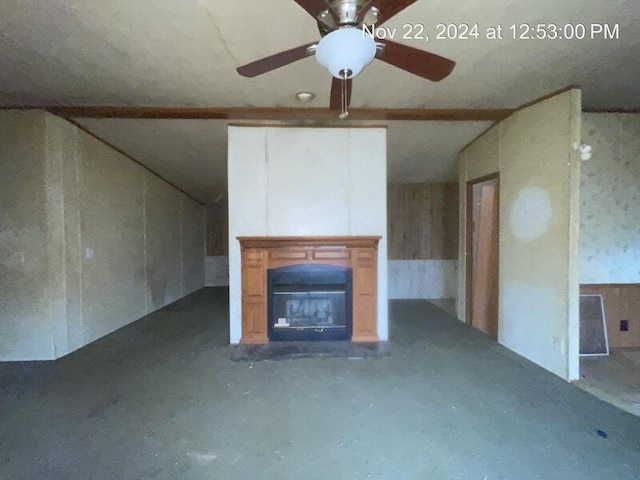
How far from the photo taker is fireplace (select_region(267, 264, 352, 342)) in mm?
4160

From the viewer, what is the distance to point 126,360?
3.73m

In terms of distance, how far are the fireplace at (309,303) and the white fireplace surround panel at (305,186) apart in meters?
0.39

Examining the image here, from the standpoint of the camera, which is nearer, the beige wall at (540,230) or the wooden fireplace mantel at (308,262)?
the beige wall at (540,230)

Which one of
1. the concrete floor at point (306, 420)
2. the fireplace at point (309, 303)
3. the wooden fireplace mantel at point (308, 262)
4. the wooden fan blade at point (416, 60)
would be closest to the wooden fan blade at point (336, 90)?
the wooden fan blade at point (416, 60)

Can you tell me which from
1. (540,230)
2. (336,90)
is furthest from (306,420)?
(540,230)

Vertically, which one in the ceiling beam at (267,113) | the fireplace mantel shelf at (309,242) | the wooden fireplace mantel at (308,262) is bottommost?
the wooden fireplace mantel at (308,262)

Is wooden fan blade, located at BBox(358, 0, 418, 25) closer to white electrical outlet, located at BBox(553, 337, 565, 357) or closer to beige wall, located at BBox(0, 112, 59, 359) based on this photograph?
white electrical outlet, located at BBox(553, 337, 565, 357)

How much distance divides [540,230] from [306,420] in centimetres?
269

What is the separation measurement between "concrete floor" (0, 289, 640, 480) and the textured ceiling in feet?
8.28

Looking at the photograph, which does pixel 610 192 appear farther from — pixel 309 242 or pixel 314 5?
pixel 314 5

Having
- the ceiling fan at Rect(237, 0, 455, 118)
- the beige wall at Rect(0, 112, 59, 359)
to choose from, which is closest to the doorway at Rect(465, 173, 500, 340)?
the ceiling fan at Rect(237, 0, 455, 118)

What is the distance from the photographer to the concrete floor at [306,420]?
2.03 m

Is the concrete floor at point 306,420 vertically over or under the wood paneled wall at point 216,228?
under

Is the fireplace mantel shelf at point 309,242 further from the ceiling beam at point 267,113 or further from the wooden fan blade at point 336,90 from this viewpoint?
the wooden fan blade at point 336,90
